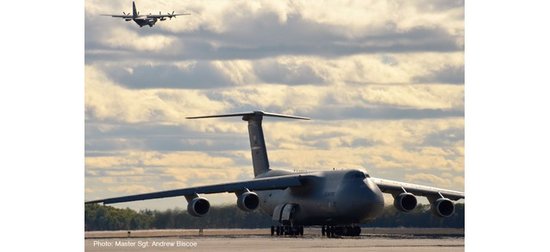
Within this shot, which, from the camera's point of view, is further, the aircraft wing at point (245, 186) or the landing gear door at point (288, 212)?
the landing gear door at point (288, 212)

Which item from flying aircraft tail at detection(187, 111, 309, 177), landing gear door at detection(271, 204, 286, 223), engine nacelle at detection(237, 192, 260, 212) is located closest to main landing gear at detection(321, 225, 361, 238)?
landing gear door at detection(271, 204, 286, 223)

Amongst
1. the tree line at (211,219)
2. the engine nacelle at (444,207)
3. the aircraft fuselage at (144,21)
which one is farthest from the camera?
the engine nacelle at (444,207)

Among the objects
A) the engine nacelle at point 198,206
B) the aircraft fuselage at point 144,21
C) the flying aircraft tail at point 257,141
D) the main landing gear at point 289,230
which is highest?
the aircraft fuselage at point 144,21

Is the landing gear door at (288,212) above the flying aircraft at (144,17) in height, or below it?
below

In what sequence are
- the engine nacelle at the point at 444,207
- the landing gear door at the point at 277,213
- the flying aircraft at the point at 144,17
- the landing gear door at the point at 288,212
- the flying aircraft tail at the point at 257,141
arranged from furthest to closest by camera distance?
the flying aircraft tail at the point at 257,141 < the landing gear door at the point at 277,213 < the landing gear door at the point at 288,212 < the engine nacelle at the point at 444,207 < the flying aircraft at the point at 144,17

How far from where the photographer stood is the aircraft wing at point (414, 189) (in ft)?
141

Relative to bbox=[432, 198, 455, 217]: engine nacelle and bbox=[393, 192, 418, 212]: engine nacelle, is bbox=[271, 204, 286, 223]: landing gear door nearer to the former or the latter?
bbox=[393, 192, 418, 212]: engine nacelle

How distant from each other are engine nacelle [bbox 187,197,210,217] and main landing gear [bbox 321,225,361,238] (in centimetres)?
514

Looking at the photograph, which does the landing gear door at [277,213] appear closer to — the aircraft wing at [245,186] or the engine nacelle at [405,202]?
the aircraft wing at [245,186]

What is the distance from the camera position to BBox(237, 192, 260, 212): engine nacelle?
41.5 meters

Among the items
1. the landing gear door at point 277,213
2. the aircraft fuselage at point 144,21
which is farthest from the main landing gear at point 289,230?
the aircraft fuselage at point 144,21

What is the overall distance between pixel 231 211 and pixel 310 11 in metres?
12.7
